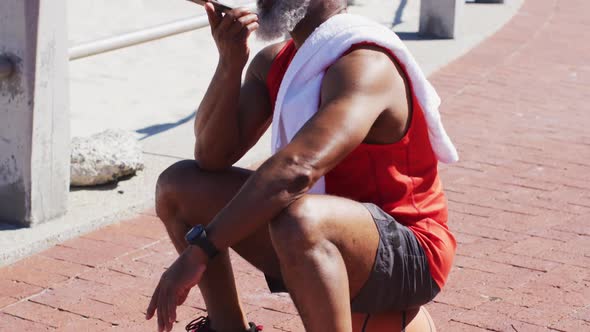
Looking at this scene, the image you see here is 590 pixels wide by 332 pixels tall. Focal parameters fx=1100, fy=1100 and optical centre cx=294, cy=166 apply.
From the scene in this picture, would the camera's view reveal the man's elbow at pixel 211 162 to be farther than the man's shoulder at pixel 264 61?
No

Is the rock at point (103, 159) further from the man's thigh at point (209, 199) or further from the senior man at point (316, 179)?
the man's thigh at point (209, 199)

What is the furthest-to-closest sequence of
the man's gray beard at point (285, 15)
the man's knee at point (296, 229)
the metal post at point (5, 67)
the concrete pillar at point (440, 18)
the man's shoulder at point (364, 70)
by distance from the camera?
the concrete pillar at point (440, 18) → the metal post at point (5, 67) → the man's gray beard at point (285, 15) → the man's shoulder at point (364, 70) → the man's knee at point (296, 229)

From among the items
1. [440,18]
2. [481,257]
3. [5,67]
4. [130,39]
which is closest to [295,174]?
[481,257]

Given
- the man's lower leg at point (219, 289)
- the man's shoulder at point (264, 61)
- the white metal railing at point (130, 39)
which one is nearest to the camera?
the man's lower leg at point (219, 289)

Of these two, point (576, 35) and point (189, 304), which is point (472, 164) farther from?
point (576, 35)

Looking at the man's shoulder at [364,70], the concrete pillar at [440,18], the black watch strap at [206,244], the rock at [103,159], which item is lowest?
the concrete pillar at [440,18]

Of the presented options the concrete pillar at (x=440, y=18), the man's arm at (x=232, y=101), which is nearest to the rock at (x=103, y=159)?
the man's arm at (x=232, y=101)

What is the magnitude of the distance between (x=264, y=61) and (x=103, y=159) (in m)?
1.59

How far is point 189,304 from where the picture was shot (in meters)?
3.76

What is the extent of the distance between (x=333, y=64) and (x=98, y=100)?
420 centimetres

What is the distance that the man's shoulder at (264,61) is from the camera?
3401 mm

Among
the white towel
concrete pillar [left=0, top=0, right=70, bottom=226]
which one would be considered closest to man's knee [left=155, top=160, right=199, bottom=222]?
the white towel

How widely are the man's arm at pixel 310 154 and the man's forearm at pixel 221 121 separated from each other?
517mm

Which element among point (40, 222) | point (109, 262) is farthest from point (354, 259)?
point (40, 222)
